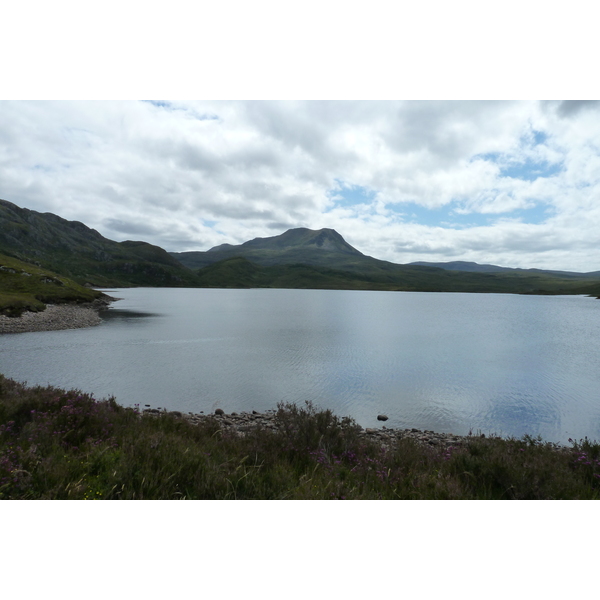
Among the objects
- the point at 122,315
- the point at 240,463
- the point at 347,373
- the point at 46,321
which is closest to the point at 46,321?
the point at 46,321

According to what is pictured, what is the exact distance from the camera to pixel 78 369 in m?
22.9

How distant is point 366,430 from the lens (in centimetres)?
1388

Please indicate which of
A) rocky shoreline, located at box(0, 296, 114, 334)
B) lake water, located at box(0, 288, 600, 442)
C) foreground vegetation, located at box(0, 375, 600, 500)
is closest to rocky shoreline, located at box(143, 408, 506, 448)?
lake water, located at box(0, 288, 600, 442)

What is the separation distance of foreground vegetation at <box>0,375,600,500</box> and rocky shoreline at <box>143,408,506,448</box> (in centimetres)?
287

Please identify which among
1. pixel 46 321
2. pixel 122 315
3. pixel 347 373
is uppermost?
pixel 46 321

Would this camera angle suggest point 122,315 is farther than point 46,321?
Yes

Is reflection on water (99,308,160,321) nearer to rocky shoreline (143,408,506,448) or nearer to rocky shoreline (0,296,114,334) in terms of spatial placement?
rocky shoreline (0,296,114,334)

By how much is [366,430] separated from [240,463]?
8347mm

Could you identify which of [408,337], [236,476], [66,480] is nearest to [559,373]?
[408,337]

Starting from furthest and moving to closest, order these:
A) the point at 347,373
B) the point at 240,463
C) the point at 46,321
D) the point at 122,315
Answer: the point at 122,315
the point at 46,321
the point at 347,373
the point at 240,463

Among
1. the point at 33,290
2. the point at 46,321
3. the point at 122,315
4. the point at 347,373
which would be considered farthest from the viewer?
the point at 33,290

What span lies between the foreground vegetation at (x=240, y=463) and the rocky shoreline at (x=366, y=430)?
9.40 feet

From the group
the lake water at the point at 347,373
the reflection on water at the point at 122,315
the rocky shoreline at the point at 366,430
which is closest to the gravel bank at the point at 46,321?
the lake water at the point at 347,373

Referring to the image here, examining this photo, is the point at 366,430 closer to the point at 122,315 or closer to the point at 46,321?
the point at 46,321
